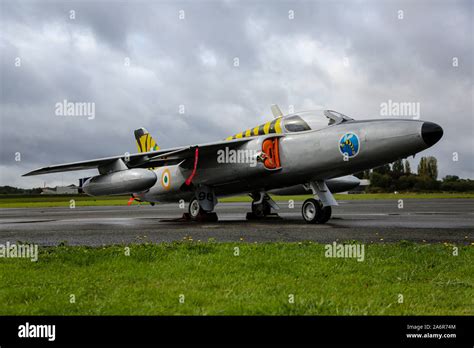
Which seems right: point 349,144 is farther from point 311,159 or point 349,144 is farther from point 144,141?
point 144,141

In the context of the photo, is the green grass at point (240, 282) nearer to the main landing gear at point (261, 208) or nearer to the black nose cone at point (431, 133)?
the black nose cone at point (431, 133)

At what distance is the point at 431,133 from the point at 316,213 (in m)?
4.36

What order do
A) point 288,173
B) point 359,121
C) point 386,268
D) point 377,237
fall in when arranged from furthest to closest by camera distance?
point 288,173
point 359,121
point 377,237
point 386,268

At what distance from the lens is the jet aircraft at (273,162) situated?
1141 cm

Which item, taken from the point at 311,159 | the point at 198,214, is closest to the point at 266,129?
the point at 311,159

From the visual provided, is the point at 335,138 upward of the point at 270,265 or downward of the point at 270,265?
upward

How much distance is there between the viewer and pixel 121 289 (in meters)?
4.53

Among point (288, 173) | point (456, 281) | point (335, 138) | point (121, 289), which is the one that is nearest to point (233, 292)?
point (121, 289)

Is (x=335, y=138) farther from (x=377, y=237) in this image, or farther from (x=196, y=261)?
(x=196, y=261)

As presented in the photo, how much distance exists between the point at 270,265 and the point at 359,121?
763 cm

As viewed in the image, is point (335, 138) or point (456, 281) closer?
point (456, 281)

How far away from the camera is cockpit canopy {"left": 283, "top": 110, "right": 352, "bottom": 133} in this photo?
12836 mm
